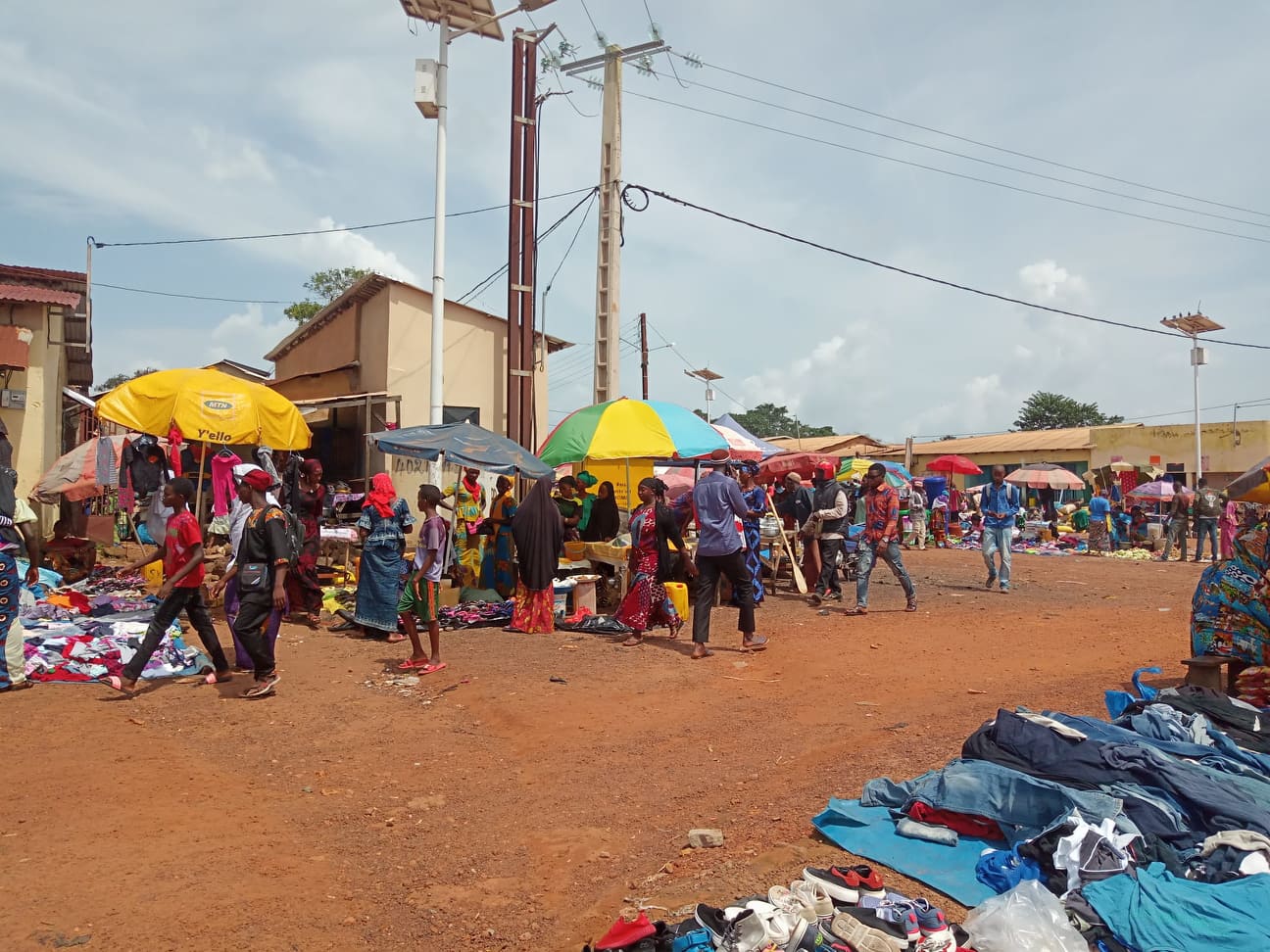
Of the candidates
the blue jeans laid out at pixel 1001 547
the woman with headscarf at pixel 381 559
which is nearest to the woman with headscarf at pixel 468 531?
the woman with headscarf at pixel 381 559

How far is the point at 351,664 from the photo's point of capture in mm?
8070

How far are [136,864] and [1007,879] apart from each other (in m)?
3.85

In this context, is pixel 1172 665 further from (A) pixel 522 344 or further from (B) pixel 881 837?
(A) pixel 522 344

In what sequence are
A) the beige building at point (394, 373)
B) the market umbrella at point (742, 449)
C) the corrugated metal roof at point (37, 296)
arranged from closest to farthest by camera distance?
1. the corrugated metal roof at point (37, 296)
2. the market umbrella at point (742, 449)
3. the beige building at point (394, 373)

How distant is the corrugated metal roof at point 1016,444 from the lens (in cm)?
3728

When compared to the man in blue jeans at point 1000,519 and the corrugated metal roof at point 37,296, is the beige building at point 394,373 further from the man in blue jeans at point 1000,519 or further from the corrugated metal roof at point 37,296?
the man in blue jeans at point 1000,519

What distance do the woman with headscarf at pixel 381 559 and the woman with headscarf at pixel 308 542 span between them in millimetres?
963

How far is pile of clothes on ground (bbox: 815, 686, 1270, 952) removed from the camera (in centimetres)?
321

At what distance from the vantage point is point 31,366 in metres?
12.2

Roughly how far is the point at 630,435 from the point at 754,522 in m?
2.05

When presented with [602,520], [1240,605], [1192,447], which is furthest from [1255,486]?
[1192,447]

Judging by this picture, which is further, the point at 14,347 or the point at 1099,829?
the point at 14,347

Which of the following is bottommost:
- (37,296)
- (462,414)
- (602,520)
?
(602,520)

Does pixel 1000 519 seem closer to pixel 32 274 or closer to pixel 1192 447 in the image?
pixel 32 274
